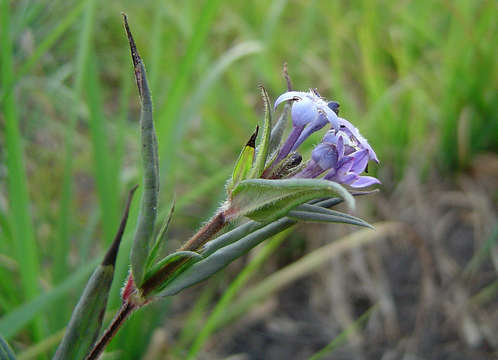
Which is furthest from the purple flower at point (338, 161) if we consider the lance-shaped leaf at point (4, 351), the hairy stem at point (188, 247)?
the lance-shaped leaf at point (4, 351)

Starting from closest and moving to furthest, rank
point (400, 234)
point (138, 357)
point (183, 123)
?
point (138, 357) → point (183, 123) → point (400, 234)

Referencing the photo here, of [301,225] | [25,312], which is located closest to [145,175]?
[25,312]

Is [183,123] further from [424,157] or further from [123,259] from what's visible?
[424,157]

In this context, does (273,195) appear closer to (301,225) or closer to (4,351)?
(4,351)

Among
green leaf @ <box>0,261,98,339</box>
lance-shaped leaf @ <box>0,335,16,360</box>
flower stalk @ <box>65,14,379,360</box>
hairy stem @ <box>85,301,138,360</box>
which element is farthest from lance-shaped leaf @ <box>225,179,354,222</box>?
green leaf @ <box>0,261,98,339</box>

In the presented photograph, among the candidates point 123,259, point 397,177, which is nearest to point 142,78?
point 123,259
